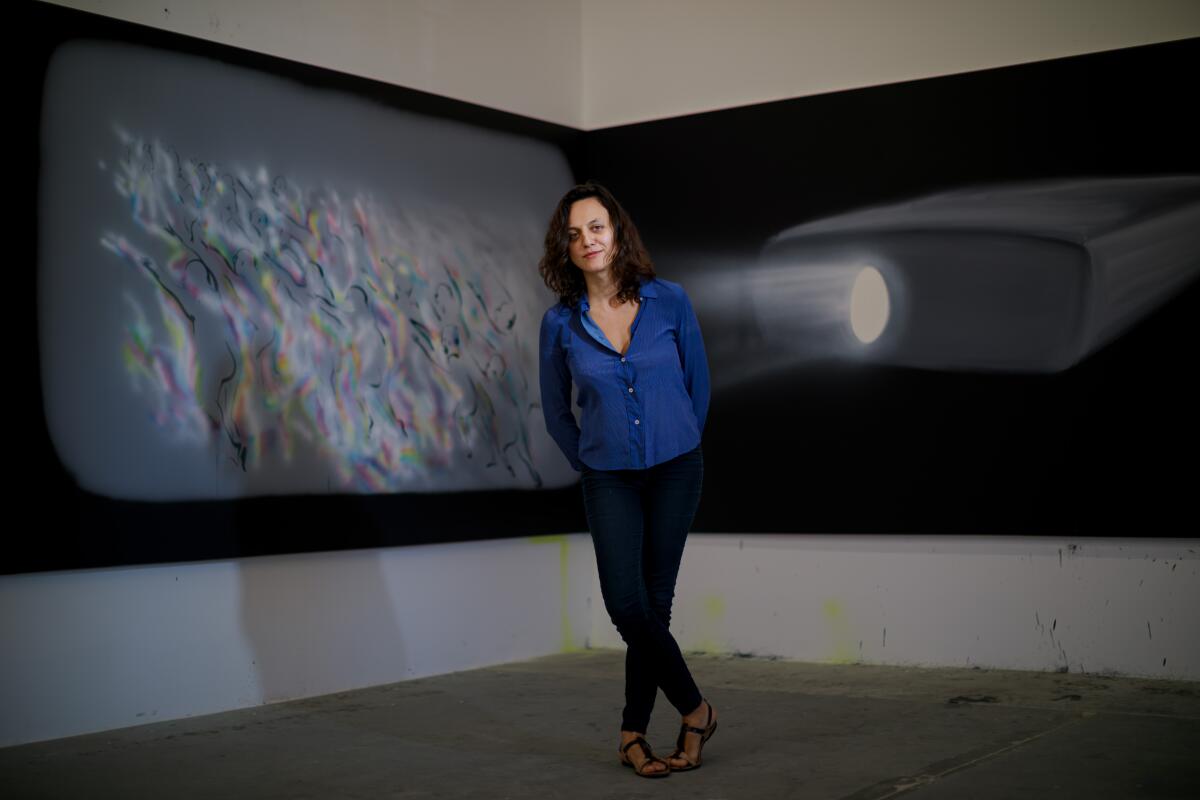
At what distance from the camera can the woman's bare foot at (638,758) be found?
3.56 m

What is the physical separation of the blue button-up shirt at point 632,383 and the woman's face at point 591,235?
0.13 metres

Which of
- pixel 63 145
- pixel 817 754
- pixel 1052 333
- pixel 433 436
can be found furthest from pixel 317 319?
pixel 1052 333

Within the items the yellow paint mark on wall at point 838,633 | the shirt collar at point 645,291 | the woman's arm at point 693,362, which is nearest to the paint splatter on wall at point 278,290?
the yellow paint mark on wall at point 838,633

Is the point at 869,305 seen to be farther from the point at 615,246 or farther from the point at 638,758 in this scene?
the point at 638,758

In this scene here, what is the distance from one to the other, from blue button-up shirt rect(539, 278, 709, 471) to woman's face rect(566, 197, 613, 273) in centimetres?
13

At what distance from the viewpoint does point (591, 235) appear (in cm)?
366

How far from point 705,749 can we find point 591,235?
1488mm

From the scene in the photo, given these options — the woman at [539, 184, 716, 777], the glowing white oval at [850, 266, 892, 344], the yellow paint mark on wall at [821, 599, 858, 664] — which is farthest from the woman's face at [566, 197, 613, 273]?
the yellow paint mark on wall at [821, 599, 858, 664]

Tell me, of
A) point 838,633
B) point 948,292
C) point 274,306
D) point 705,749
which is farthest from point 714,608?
point 274,306

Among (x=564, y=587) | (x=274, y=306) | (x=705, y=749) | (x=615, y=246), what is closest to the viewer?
(x=615, y=246)

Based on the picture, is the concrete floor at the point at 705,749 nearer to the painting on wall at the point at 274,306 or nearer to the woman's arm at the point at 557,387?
the painting on wall at the point at 274,306

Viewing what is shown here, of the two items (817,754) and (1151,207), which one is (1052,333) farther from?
(817,754)

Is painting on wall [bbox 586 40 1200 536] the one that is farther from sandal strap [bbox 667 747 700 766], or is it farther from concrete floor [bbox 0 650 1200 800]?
sandal strap [bbox 667 747 700 766]

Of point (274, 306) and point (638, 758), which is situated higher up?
point (274, 306)
